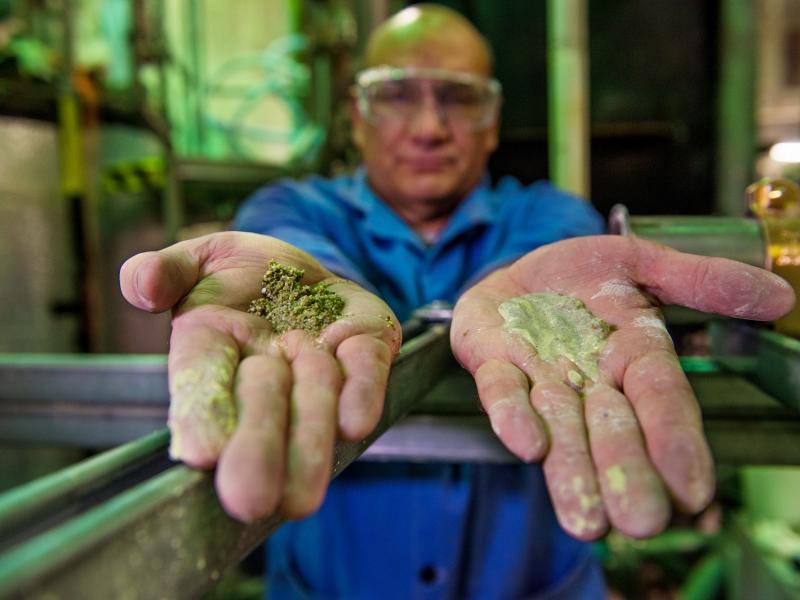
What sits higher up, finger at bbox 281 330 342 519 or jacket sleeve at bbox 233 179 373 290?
jacket sleeve at bbox 233 179 373 290

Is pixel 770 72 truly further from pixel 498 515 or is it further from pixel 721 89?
pixel 498 515

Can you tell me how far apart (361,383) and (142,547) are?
23 cm

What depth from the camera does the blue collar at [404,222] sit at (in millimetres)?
1468

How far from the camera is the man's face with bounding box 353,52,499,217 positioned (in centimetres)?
147

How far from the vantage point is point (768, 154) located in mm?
2959

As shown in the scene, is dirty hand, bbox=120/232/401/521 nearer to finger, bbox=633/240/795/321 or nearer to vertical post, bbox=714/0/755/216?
finger, bbox=633/240/795/321

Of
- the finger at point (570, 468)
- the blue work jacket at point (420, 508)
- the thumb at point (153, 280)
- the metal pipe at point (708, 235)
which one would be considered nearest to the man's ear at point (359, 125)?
the blue work jacket at point (420, 508)

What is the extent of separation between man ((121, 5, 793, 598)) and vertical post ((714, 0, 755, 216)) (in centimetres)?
132

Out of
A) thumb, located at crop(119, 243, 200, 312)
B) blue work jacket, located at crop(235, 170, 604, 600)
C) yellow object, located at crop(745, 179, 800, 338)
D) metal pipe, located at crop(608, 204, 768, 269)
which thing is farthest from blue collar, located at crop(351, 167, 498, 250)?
thumb, located at crop(119, 243, 200, 312)

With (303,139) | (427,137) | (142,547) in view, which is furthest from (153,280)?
(303,139)

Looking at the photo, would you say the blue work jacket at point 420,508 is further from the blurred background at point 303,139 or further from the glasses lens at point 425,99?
the blurred background at point 303,139

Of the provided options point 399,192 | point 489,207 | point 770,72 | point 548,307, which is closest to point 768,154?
point 770,72

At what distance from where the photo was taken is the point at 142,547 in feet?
1.23

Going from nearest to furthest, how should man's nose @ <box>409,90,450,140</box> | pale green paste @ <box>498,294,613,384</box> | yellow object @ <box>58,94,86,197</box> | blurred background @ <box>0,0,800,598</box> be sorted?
1. pale green paste @ <box>498,294,613,384</box>
2. man's nose @ <box>409,90,450,140</box>
3. blurred background @ <box>0,0,800,598</box>
4. yellow object @ <box>58,94,86,197</box>
